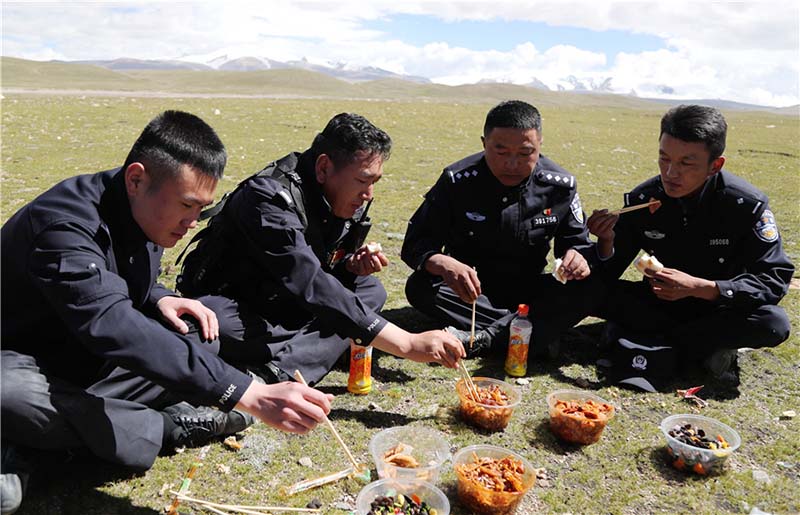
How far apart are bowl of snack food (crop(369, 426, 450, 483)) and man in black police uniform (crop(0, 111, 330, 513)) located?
27.3 inches

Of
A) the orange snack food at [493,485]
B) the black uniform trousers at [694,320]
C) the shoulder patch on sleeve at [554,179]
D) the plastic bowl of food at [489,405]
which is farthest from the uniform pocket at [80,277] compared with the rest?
the black uniform trousers at [694,320]

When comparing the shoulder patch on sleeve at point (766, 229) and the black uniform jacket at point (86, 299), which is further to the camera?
the shoulder patch on sleeve at point (766, 229)

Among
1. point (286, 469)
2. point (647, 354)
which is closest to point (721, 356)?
point (647, 354)

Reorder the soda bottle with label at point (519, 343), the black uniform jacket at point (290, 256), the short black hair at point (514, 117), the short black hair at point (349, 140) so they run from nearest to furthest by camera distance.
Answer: the black uniform jacket at point (290, 256)
the short black hair at point (349, 140)
the soda bottle with label at point (519, 343)
the short black hair at point (514, 117)

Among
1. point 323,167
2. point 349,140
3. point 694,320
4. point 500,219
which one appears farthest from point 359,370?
point 694,320

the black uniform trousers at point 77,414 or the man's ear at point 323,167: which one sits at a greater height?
the man's ear at point 323,167

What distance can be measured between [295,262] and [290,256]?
5cm

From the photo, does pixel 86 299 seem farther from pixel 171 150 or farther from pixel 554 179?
pixel 554 179

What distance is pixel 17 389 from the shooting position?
3.03 m

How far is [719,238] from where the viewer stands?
5.30 meters

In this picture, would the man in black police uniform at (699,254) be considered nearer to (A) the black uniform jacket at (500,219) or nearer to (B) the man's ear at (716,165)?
(B) the man's ear at (716,165)

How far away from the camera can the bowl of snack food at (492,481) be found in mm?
3426

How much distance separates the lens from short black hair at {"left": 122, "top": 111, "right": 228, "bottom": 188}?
3.26m

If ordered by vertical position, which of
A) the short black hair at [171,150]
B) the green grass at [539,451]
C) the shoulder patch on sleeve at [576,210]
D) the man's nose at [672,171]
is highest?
the short black hair at [171,150]
